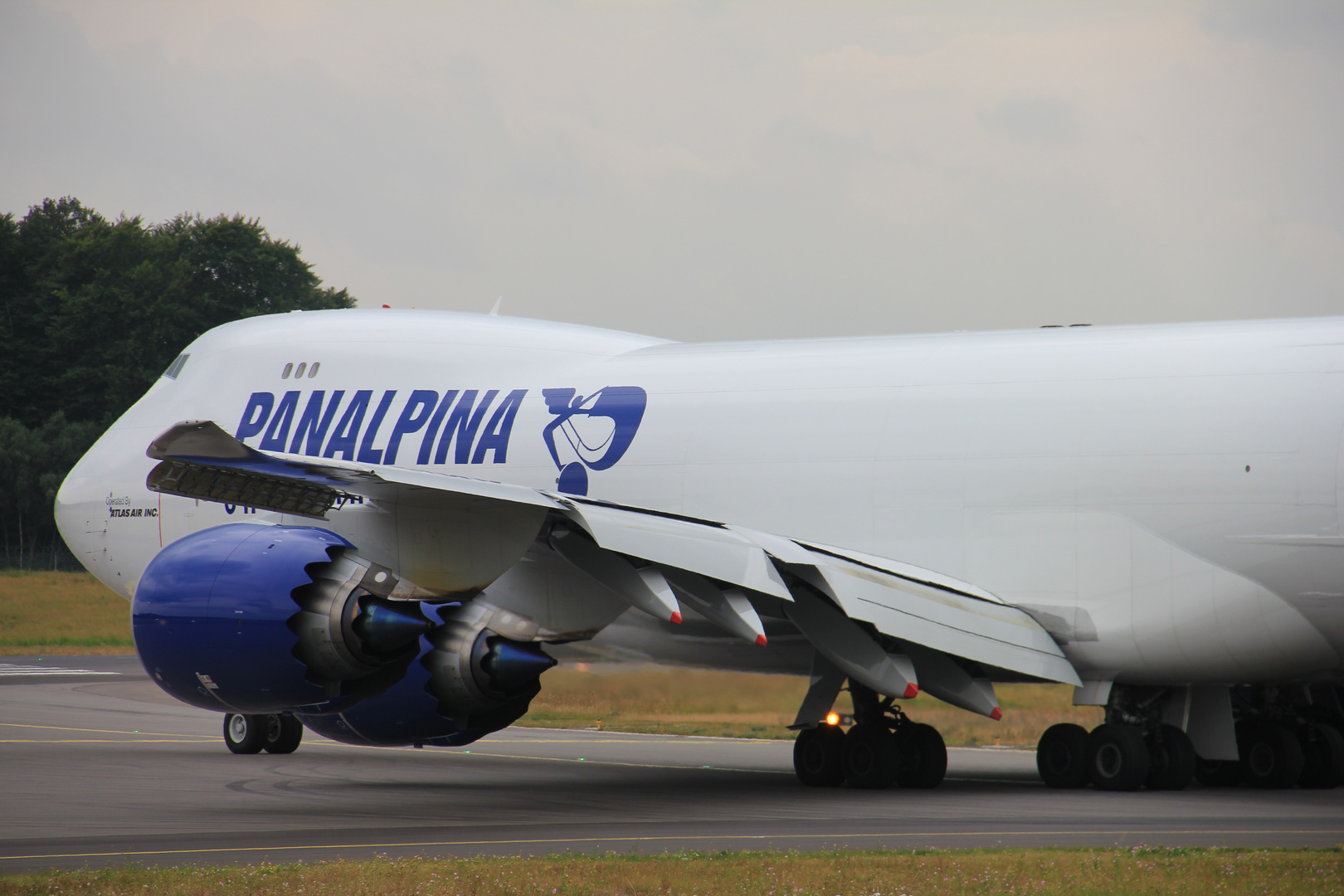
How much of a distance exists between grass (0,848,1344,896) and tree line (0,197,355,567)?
5090 centimetres

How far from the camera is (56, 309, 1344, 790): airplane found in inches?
495

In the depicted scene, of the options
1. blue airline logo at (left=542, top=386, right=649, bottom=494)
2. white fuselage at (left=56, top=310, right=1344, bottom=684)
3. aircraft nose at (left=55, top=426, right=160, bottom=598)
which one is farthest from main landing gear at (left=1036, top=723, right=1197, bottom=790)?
aircraft nose at (left=55, top=426, right=160, bottom=598)

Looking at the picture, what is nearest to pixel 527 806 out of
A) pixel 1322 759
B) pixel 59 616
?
pixel 1322 759

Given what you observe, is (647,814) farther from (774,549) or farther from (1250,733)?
(1250,733)

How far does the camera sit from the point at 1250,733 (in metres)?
17.0

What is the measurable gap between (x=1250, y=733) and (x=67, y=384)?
59.2 m

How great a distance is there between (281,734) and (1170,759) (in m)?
11.7

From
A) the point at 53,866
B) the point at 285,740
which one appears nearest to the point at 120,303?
the point at 285,740

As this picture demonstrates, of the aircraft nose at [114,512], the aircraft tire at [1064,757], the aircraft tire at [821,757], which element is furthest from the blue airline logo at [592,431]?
the aircraft nose at [114,512]

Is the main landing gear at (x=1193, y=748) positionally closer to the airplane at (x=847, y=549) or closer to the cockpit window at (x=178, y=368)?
the airplane at (x=847, y=549)

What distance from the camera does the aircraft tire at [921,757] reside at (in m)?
16.0

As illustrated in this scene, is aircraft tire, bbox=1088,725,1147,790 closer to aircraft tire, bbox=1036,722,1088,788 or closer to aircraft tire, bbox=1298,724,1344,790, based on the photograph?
aircraft tire, bbox=1036,722,1088,788

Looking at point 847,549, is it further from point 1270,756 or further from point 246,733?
point 246,733

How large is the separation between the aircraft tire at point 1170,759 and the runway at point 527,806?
0.31 meters
